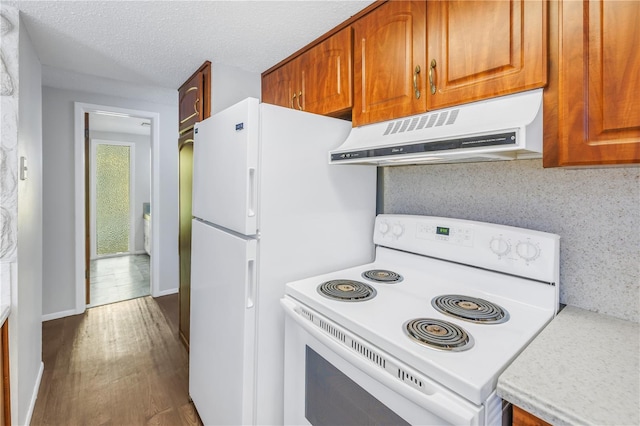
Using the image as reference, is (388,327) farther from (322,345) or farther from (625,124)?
(625,124)

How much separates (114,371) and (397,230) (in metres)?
2.27

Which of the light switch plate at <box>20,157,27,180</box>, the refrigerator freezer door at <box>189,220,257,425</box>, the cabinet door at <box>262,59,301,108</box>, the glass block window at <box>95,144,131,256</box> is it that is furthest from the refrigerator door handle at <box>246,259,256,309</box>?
the glass block window at <box>95,144,131,256</box>

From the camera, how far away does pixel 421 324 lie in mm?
961

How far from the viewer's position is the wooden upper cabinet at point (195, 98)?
223 cm

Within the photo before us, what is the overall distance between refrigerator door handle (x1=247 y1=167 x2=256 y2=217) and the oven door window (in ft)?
1.92

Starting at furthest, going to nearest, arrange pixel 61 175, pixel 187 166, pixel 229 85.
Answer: pixel 61 175
pixel 187 166
pixel 229 85

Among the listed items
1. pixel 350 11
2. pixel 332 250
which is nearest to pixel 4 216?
pixel 332 250

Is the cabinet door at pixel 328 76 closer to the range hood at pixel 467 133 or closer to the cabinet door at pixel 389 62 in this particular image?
the cabinet door at pixel 389 62

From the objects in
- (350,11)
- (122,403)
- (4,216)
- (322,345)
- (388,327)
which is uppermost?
(350,11)

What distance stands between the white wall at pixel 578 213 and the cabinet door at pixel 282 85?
1.07m

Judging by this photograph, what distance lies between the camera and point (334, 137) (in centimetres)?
157

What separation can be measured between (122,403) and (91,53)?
2273 mm

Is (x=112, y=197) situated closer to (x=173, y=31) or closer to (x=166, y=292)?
(x=166, y=292)

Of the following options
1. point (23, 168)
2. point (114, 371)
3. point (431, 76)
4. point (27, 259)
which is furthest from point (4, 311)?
point (431, 76)
